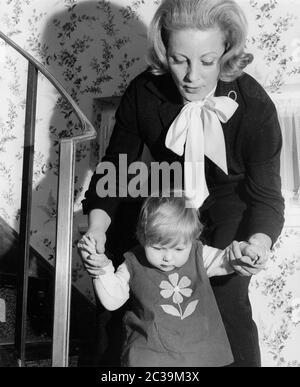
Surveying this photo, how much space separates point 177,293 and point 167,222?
20cm

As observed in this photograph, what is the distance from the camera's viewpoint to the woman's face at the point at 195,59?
1657mm

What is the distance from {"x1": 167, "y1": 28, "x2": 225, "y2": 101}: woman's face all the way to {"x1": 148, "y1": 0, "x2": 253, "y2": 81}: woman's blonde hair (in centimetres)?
2

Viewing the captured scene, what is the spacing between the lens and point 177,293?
1.52m

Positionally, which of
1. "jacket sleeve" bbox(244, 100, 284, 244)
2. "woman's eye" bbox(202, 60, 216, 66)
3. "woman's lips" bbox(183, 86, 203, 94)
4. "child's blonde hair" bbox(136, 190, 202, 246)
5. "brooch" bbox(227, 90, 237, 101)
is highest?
"woman's eye" bbox(202, 60, 216, 66)

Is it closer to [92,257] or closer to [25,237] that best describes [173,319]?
[92,257]

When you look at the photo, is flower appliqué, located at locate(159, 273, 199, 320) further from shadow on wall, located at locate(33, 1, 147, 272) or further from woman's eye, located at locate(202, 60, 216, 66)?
shadow on wall, located at locate(33, 1, 147, 272)

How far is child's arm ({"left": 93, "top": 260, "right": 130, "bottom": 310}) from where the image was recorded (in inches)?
60.2

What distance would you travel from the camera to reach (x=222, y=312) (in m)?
1.55

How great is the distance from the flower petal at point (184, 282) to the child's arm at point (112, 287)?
0.15m

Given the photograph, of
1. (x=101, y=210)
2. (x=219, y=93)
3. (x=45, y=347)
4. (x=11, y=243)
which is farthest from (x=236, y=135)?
(x=11, y=243)

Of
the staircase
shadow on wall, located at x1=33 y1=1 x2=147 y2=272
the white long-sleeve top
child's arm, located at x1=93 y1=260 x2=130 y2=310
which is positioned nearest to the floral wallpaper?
shadow on wall, located at x1=33 y1=1 x2=147 y2=272

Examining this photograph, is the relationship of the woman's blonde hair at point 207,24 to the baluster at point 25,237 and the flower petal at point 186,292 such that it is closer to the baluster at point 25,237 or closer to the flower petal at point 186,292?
the baluster at point 25,237

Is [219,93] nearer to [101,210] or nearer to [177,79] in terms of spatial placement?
[177,79]

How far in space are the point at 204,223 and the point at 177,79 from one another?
460 millimetres
